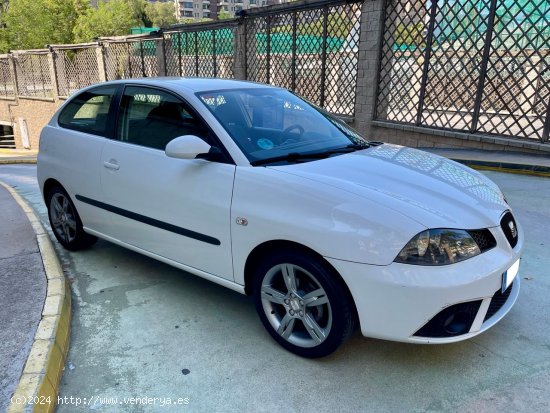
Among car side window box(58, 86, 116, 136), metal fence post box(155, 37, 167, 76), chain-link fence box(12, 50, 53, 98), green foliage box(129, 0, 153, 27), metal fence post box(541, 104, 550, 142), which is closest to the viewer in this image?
car side window box(58, 86, 116, 136)

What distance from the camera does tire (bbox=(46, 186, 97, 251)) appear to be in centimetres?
421

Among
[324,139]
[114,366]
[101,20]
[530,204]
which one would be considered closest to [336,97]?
[530,204]

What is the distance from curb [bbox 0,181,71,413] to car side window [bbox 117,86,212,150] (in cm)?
124

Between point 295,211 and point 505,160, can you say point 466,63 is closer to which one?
point 505,160

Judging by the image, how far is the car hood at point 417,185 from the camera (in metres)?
2.34

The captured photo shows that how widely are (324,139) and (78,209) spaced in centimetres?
232

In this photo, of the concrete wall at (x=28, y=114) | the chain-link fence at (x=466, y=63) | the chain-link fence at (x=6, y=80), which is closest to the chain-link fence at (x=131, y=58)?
the concrete wall at (x=28, y=114)

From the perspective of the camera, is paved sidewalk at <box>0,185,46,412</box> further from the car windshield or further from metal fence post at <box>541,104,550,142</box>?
metal fence post at <box>541,104,550,142</box>

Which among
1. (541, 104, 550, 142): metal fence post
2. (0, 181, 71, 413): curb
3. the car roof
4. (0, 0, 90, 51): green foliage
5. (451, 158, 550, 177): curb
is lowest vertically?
(0, 181, 71, 413): curb

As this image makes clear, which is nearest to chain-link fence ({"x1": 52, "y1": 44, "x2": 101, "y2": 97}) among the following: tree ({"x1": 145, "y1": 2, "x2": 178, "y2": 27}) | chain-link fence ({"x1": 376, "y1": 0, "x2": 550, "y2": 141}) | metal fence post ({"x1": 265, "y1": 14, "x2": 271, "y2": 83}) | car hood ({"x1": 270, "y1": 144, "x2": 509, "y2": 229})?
metal fence post ({"x1": 265, "y1": 14, "x2": 271, "y2": 83})

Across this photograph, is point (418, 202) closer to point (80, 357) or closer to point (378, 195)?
point (378, 195)

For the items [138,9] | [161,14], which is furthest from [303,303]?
[161,14]

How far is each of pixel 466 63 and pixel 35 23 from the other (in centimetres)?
3968

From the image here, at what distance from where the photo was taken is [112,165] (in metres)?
3.55
